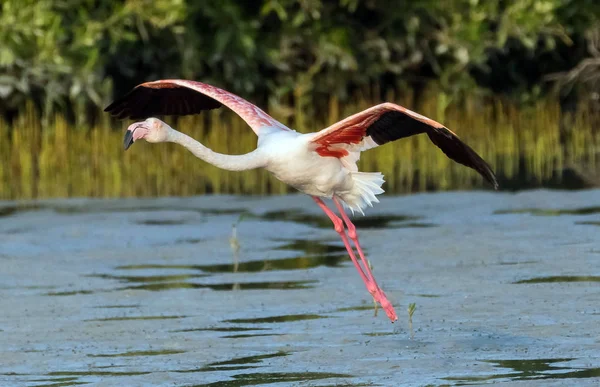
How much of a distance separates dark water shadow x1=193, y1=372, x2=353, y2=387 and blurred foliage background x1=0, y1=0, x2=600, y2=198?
8770 millimetres

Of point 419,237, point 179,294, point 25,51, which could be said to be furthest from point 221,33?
point 179,294

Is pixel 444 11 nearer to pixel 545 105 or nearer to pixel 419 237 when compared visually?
pixel 545 105

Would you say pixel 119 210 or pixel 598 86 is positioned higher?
pixel 598 86

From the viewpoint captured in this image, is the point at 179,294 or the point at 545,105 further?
the point at 545,105

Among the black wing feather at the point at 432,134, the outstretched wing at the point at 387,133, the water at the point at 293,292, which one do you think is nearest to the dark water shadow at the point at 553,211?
the water at the point at 293,292

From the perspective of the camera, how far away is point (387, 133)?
28.9 ft

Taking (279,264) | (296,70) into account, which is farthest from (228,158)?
(296,70)

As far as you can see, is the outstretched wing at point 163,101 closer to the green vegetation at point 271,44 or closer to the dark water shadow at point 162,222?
the dark water shadow at point 162,222

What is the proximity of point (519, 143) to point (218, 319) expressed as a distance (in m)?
11.1

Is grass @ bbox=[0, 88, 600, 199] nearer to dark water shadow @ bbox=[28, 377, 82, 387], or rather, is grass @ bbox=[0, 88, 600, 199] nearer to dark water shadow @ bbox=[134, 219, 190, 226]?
dark water shadow @ bbox=[134, 219, 190, 226]

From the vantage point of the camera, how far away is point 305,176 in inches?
354

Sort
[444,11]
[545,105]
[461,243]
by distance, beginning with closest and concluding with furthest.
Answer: [461,243]
[444,11]
[545,105]

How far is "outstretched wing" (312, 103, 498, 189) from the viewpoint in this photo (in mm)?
7949

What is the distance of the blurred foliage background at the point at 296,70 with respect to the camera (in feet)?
57.6
